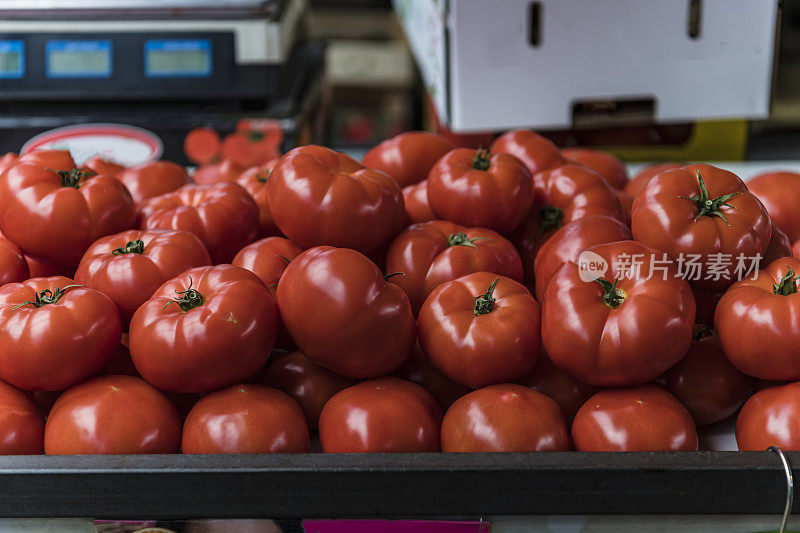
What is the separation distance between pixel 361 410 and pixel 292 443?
0.09m

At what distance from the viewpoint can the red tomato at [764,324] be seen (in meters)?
0.90

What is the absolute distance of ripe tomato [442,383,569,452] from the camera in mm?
900

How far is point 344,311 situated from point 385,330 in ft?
0.18

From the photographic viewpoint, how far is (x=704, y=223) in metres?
0.97

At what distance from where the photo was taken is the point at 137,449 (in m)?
0.92

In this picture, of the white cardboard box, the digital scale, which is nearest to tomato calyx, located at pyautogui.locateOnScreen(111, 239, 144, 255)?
the white cardboard box

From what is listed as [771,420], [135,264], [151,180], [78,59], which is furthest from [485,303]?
[78,59]

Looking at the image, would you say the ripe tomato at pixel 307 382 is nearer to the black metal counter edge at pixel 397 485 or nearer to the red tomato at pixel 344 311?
the red tomato at pixel 344 311

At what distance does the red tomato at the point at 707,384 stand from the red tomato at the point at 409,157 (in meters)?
0.57

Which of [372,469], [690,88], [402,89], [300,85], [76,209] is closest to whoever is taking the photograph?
[372,469]

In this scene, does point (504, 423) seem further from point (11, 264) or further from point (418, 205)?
point (11, 264)

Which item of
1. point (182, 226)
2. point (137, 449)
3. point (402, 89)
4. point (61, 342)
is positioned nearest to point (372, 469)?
point (137, 449)

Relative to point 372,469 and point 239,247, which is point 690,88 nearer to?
point 239,247

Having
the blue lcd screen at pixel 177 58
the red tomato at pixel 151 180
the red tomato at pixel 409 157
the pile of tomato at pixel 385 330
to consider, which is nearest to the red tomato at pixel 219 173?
the red tomato at pixel 151 180
